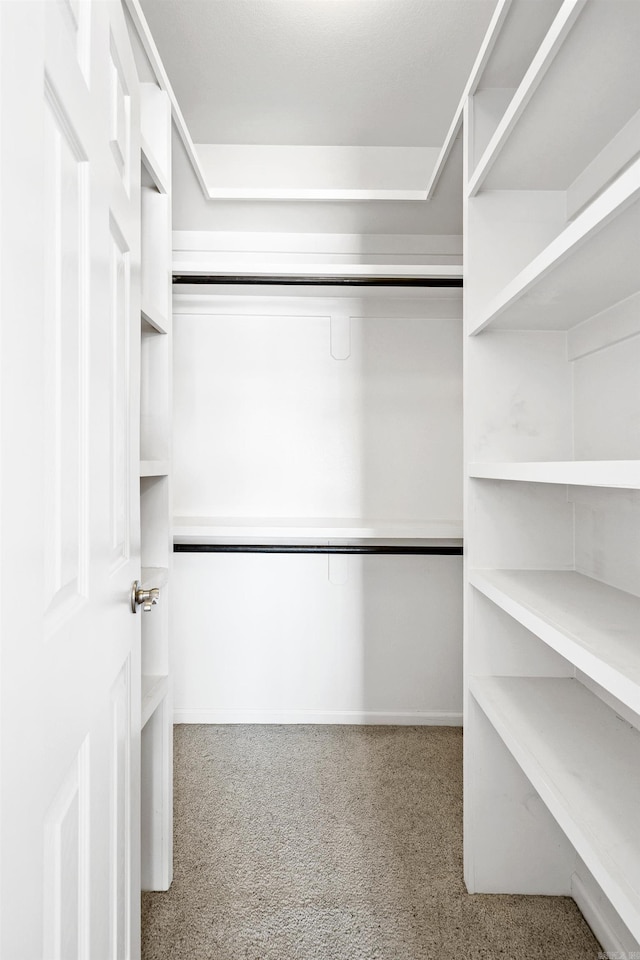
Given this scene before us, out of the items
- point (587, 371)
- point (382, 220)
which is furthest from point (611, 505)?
point (382, 220)

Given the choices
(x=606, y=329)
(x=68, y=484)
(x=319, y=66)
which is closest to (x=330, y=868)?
(x=68, y=484)

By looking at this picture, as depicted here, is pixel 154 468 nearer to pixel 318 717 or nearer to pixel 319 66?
pixel 319 66

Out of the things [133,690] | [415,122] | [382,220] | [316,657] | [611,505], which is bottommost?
[316,657]

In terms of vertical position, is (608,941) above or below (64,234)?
below

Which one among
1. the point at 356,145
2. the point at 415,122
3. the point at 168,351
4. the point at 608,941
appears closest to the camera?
the point at 608,941

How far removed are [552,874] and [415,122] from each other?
8.17 feet

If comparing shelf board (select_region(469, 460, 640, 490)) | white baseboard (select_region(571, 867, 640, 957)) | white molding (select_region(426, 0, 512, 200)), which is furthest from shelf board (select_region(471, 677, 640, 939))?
white molding (select_region(426, 0, 512, 200))

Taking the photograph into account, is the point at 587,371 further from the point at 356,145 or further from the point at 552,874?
the point at 356,145

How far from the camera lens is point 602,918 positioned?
140 centimetres

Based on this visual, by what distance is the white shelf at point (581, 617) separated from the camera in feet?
2.86

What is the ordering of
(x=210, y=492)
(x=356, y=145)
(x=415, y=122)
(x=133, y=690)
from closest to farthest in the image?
1. (x=133, y=690)
2. (x=415, y=122)
3. (x=356, y=145)
4. (x=210, y=492)

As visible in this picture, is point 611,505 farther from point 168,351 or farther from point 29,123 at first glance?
point 29,123

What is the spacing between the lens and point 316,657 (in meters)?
2.65

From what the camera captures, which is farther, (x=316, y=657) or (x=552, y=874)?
(x=316, y=657)
